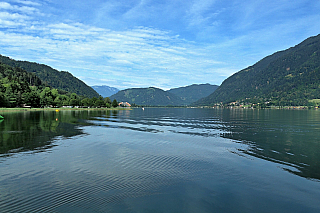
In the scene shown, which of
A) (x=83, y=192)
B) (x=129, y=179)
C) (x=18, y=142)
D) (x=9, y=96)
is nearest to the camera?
(x=83, y=192)

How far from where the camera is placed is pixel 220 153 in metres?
30.6

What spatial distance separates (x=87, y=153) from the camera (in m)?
29.3

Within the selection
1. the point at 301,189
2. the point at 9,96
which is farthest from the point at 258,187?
the point at 9,96

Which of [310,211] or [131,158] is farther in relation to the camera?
[131,158]

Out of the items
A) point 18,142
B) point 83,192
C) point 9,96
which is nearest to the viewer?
point 83,192

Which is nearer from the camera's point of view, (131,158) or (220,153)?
(131,158)

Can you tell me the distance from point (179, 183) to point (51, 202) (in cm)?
1009

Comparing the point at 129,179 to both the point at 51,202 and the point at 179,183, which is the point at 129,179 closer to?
the point at 179,183

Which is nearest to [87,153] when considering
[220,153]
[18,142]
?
[18,142]

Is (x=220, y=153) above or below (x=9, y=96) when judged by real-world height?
below

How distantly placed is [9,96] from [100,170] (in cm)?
19842

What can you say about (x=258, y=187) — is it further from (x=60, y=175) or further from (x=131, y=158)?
(x=60, y=175)

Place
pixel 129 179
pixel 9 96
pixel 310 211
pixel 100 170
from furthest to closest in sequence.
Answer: pixel 9 96 < pixel 100 170 < pixel 129 179 < pixel 310 211

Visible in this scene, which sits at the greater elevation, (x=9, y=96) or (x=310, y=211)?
(x=9, y=96)
